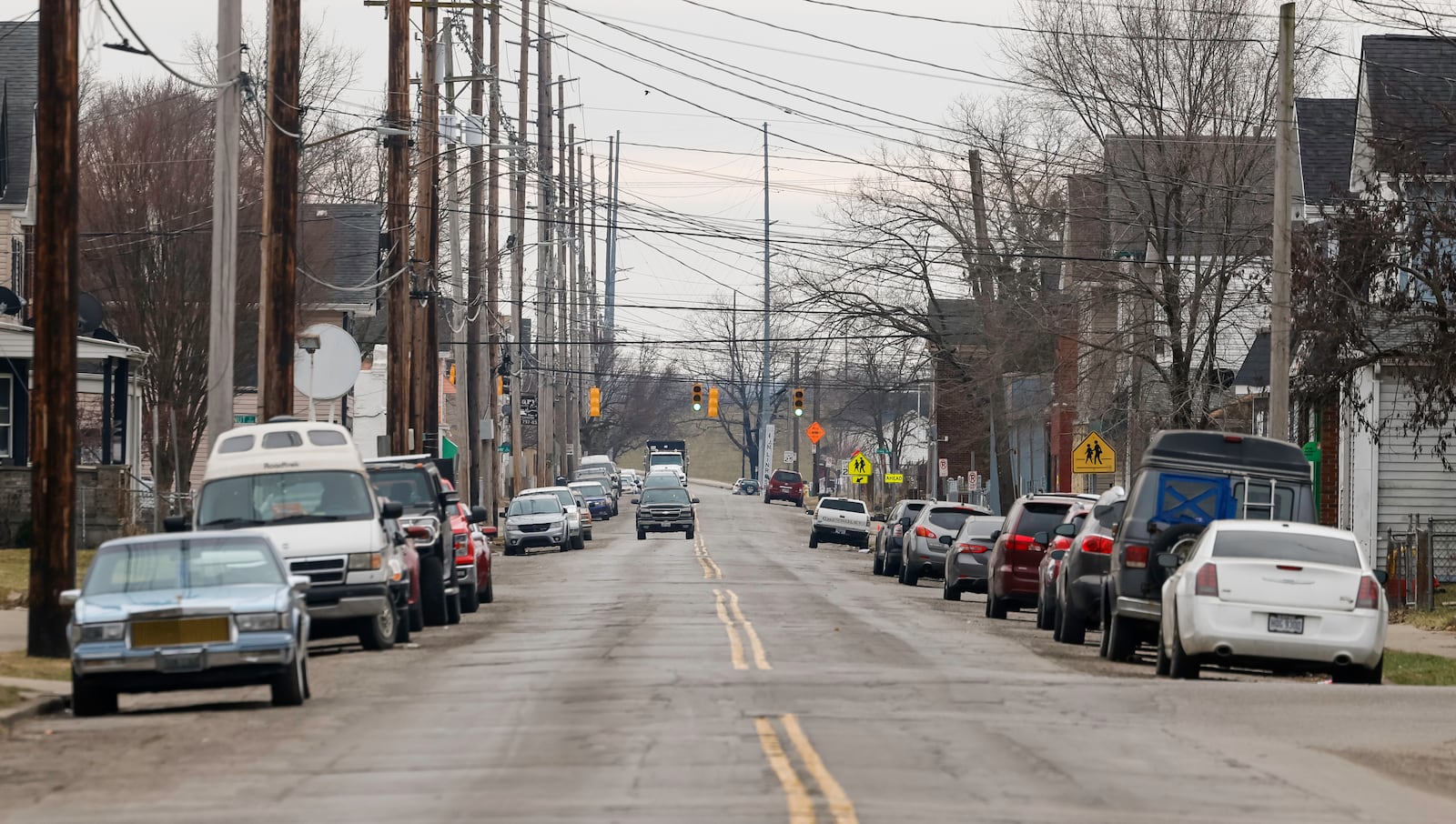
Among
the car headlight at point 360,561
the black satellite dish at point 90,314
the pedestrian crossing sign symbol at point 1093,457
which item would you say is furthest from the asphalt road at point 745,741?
the black satellite dish at point 90,314

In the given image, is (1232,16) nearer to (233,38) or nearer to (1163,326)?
(1163,326)

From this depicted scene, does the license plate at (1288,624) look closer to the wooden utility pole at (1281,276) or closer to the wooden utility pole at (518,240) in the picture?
the wooden utility pole at (1281,276)

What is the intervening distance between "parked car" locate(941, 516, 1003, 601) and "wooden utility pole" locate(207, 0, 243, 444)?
485 inches

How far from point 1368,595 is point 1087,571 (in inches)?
208

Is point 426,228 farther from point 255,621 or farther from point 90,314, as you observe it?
point 255,621

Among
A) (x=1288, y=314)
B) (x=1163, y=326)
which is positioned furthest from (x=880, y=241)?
(x=1288, y=314)

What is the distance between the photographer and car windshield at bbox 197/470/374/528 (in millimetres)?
22734

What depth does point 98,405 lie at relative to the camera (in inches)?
2094

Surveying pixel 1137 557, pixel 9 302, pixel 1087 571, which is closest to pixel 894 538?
pixel 9 302

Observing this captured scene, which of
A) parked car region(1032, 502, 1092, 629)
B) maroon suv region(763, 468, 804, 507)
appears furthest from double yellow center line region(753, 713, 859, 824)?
maroon suv region(763, 468, 804, 507)

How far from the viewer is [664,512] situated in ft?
211

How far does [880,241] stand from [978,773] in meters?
43.2

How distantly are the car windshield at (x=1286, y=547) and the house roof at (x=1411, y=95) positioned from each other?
33.3 feet

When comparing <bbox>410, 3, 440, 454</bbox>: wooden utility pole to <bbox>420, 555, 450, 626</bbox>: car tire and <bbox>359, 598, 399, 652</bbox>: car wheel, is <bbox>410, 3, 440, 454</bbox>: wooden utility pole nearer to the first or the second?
<bbox>420, 555, 450, 626</bbox>: car tire
